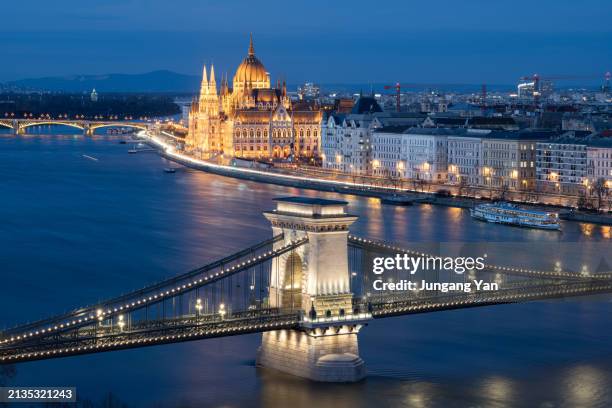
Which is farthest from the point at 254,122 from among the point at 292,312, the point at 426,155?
the point at 292,312

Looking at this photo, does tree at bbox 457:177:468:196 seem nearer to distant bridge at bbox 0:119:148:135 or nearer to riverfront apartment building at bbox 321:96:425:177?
riverfront apartment building at bbox 321:96:425:177

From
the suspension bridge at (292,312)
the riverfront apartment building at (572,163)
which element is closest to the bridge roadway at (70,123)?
the riverfront apartment building at (572,163)

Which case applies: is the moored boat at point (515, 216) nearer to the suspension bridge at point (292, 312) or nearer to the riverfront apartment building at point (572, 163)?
the riverfront apartment building at point (572, 163)

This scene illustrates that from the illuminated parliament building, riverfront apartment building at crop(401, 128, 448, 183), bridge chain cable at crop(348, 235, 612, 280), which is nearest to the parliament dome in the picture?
the illuminated parliament building

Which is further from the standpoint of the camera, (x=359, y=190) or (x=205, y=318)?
(x=359, y=190)

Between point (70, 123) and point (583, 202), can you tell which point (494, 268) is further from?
point (70, 123)

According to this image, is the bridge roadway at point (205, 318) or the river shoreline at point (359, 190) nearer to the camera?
the bridge roadway at point (205, 318)
